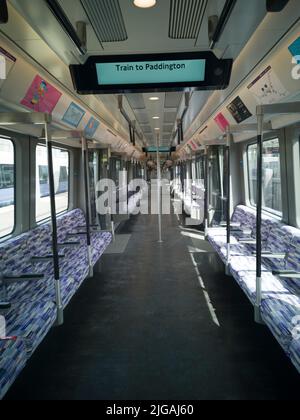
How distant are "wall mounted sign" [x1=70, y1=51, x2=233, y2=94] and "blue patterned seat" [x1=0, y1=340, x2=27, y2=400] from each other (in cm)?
230

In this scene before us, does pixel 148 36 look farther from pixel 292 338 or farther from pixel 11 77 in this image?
pixel 292 338

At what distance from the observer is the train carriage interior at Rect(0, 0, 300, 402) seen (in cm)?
246

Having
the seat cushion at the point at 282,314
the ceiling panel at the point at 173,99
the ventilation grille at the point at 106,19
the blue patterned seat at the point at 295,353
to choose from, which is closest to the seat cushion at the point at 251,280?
the seat cushion at the point at 282,314

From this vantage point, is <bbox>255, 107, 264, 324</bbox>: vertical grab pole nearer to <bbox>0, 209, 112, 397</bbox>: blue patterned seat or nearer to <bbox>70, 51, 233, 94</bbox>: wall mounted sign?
<bbox>70, 51, 233, 94</bbox>: wall mounted sign

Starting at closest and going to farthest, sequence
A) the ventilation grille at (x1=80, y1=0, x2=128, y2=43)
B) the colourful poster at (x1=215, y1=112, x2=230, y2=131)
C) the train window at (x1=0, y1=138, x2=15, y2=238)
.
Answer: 1. the ventilation grille at (x1=80, y1=0, x2=128, y2=43)
2. the train window at (x1=0, y1=138, x2=15, y2=238)
3. the colourful poster at (x1=215, y1=112, x2=230, y2=131)

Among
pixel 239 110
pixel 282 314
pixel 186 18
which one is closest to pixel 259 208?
pixel 282 314

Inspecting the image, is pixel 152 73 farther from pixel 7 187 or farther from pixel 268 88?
pixel 7 187

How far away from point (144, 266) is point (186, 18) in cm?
407

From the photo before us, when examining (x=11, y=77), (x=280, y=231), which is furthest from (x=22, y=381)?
(x=280, y=231)

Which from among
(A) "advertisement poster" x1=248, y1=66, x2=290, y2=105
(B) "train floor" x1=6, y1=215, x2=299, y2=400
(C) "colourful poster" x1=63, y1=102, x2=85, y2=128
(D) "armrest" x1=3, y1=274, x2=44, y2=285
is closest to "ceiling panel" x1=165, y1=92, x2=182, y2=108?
(C) "colourful poster" x1=63, y1=102, x2=85, y2=128

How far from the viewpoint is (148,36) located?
3.14 meters

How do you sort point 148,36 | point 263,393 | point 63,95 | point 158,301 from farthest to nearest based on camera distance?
1. point 158,301
2. point 63,95
3. point 148,36
4. point 263,393

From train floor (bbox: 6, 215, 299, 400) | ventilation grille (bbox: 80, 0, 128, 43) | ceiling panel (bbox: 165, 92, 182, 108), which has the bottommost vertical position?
train floor (bbox: 6, 215, 299, 400)
